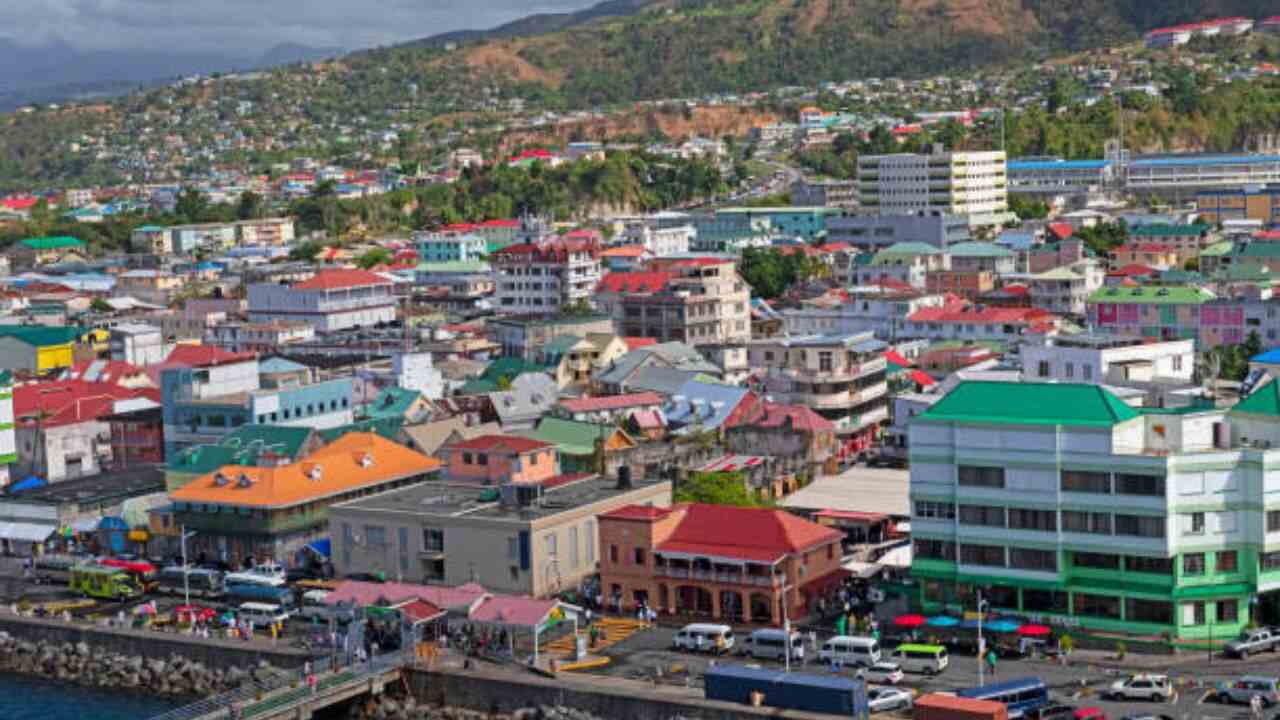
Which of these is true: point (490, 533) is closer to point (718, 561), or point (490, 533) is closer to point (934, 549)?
point (718, 561)

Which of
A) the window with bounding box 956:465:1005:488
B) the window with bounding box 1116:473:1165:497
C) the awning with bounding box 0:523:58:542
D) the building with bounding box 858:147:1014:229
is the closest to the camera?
the window with bounding box 1116:473:1165:497

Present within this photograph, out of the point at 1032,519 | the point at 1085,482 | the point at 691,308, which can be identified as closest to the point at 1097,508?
the point at 1085,482

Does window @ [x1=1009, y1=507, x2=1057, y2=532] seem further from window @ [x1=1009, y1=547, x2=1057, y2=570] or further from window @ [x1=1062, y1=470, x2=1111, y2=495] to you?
window @ [x1=1062, y1=470, x2=1111, y2=495]

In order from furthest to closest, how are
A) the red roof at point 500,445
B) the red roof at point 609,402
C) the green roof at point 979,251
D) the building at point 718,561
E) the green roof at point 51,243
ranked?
the green roof at point 51,243 < the green roof at point 979,251 < the red roof at point 609,402 < the red roof at point 500,445 < the building at point 718,561

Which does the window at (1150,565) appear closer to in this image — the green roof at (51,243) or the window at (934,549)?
the window at (934,549)

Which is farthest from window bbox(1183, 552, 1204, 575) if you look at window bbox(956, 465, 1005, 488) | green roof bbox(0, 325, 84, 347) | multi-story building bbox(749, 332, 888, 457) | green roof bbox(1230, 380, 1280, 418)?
→ green roof bbox(0, 325, 84, 347)

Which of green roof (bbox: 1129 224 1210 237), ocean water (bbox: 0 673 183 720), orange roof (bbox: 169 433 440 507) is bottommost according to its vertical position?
ocean water (bbox: 0 673 183 720)

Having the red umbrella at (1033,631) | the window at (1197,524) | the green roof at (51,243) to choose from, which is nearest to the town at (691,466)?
the window at (1197,524)
